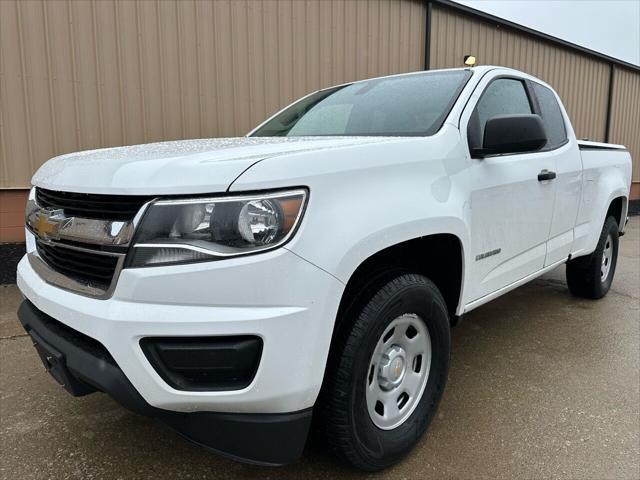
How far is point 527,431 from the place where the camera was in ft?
7.92

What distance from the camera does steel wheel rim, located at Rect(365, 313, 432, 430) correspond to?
202cm

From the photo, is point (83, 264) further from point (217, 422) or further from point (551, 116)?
point (551, 116)

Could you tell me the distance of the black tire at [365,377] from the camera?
70.3 inches

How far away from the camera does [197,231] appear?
153 centimetres

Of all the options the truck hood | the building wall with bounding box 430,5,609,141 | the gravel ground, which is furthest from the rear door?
the building wall with bounding box 430,5,609,141

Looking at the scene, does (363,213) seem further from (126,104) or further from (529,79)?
(126,104)

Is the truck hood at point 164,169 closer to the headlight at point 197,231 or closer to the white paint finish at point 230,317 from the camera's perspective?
the headlight at point 197,231

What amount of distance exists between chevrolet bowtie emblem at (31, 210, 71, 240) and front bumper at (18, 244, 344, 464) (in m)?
0.35

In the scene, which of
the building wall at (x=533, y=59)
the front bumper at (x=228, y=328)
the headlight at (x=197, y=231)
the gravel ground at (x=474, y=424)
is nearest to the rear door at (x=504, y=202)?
the gravel ground at (x=474, y=424)

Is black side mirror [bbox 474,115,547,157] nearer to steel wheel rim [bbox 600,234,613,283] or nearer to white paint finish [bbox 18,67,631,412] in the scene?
white paint finish [bbox 18,67,631,412]

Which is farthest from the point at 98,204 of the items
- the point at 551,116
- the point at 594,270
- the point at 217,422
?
the point at 594,270

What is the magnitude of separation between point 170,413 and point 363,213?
92 cm

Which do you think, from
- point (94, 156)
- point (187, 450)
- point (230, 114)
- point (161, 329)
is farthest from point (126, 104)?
point (161, 329)

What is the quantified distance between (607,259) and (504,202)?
269 cm
